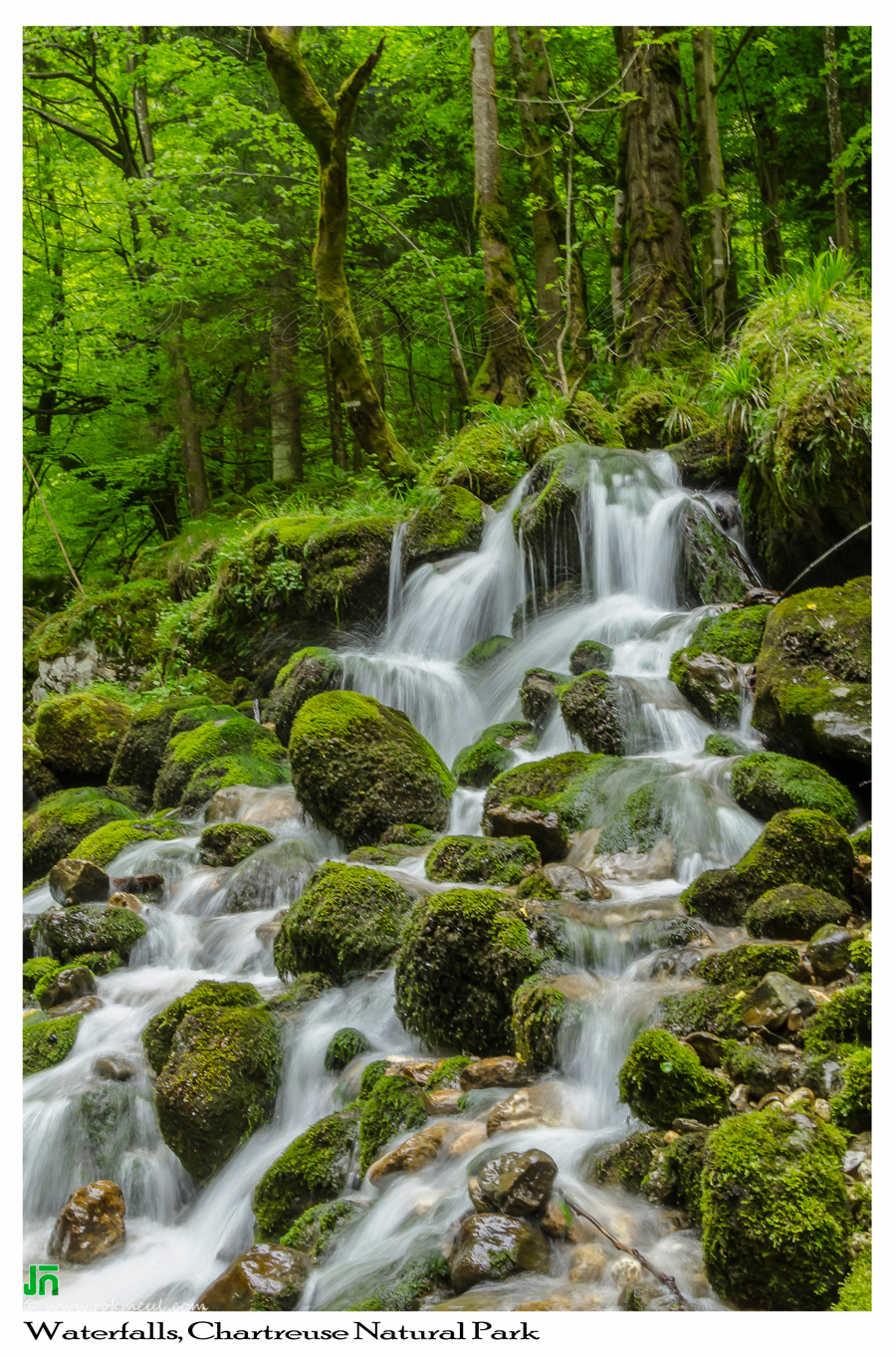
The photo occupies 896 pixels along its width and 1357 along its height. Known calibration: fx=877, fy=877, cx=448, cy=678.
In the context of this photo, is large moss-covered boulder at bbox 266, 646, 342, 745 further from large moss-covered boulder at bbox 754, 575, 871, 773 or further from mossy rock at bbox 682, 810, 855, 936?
mossy rock at bbox 682, 810, 855, 936

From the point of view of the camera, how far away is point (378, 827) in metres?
5.92

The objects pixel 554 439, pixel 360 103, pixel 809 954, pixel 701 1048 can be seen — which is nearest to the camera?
pixel 701 1048

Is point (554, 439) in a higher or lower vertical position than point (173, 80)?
lower

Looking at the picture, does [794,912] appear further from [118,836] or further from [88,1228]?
[118,836]

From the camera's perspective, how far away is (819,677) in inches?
198

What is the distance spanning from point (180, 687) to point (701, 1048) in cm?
839

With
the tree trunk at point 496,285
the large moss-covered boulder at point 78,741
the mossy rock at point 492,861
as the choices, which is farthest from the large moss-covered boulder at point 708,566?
the large moss-covered boulder at point 78,741

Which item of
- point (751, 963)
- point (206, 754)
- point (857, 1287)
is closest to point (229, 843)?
point (206, 754)

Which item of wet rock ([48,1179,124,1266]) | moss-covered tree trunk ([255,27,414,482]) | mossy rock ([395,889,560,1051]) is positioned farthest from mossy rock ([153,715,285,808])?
moss-covered tree trunk ([255,27,414,482])

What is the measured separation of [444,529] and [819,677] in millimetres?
4957

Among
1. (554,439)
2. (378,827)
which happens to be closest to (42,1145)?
(378,827)

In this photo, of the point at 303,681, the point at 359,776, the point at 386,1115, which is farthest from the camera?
the point at 303,681

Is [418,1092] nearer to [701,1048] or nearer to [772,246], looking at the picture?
[701,1048]

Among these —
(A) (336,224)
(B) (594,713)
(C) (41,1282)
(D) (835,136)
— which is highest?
(D) (835,136)
